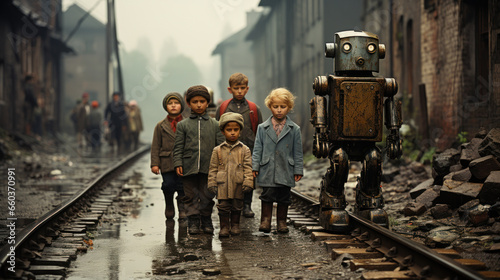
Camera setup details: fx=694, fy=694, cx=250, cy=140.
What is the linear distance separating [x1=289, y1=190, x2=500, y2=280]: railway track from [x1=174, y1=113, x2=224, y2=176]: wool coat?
1392 mm

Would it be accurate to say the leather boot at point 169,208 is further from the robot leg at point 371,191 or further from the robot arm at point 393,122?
the robot arm at point 393,122

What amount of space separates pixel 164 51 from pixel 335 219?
Answer: 188 meters

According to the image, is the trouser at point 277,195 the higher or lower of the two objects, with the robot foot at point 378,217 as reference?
higher

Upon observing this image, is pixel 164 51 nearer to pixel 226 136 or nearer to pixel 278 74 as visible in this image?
pixel 278 74

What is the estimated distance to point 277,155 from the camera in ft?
24.6

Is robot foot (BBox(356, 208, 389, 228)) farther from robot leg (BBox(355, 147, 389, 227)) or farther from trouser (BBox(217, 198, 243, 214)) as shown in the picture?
trouser (BBox(217, 198, 243, 214))

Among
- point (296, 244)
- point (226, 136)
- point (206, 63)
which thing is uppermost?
point (206, 63)

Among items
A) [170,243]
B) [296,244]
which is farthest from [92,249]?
[296,244]

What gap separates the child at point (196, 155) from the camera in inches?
306

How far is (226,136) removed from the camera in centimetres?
745

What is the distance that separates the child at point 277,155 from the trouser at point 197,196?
2.08 ft

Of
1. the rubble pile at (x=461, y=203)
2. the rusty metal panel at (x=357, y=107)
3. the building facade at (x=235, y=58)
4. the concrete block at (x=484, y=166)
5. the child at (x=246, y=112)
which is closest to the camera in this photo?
the rubble pile at (x=461, y=203)

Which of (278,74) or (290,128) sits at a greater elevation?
(278,74)

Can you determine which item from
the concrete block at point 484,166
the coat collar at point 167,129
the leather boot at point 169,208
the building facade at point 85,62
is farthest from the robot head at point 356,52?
the building facade at point 85,62
